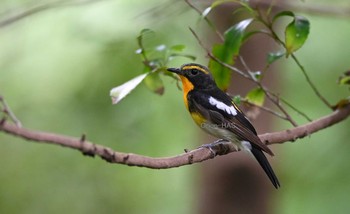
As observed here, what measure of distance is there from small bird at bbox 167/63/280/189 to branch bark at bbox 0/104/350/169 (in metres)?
0.10

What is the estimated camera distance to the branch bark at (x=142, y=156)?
172 cm

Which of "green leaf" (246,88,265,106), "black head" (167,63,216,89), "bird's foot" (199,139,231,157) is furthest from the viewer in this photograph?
"black head" (167,63,216,89)

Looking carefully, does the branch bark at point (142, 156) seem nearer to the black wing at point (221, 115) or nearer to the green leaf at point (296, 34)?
the black wing at point (221, 115)

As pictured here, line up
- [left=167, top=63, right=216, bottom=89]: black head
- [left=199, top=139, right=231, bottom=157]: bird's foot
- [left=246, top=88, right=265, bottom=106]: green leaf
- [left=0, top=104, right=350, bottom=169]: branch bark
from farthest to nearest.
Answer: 1. [left=167, top=63, right=216, bottom=89]: black head
2. [left=246, top=88, right=265, bottom=106]: green leaf
3. [left=199, top=139, right=231, bottom=157]: bird's foot
4. [left=0, top=104, right=350, bottom=169]: branch bark

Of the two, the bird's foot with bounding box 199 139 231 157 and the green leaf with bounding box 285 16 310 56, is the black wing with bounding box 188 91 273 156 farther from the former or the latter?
the green leaf with bounding box 285 16 310 56

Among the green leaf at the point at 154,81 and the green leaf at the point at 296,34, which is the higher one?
the green leaf at the point at 296,34

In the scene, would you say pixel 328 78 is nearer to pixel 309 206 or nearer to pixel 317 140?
pixel 317 140

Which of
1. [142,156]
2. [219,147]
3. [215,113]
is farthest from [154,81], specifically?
[142,156]

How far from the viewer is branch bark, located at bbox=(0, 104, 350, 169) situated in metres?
1.72

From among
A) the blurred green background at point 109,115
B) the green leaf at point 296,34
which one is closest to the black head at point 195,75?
the green leaf at point 296,34

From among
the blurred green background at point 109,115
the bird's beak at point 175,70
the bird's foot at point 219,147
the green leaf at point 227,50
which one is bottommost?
the blurred green background at point 109,115

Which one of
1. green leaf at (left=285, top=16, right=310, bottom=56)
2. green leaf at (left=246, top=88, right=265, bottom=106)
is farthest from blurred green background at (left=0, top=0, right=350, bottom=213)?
green leaf at (left=285, top=16, right=310, bottom=56)

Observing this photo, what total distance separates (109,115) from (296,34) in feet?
8.27

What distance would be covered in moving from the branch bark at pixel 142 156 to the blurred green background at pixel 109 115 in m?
2.03
